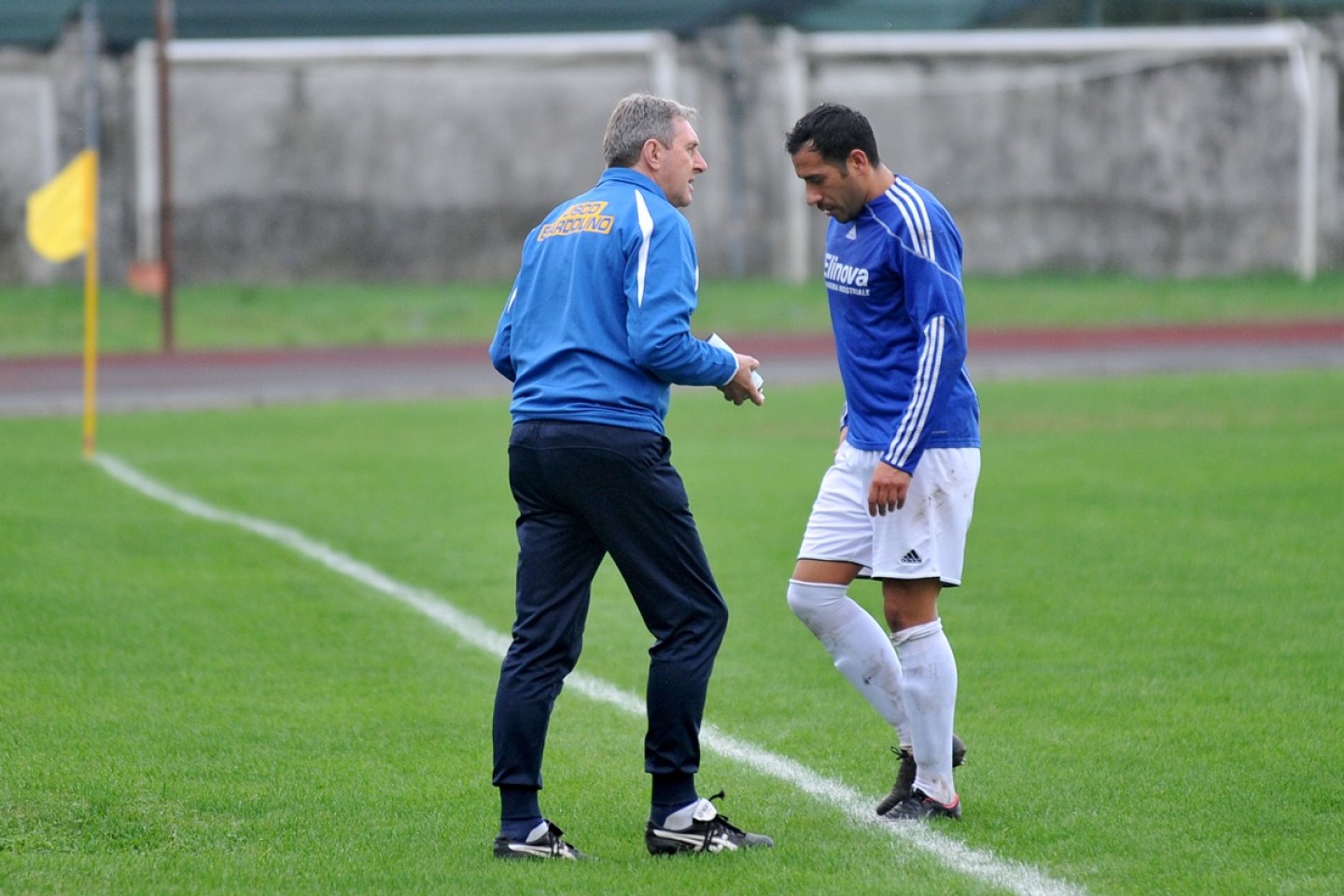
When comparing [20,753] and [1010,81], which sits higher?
[1010,81]

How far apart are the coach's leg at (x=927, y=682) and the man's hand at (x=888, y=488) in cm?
26

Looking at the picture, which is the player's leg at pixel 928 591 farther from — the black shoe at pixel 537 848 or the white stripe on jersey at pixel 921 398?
the black shoe at pixel 537 848

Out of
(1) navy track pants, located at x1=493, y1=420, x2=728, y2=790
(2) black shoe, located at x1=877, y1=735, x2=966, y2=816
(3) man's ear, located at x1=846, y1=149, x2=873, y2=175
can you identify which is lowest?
(2) black shoe, located at x1=877, y1=735, x2=966, y2=816

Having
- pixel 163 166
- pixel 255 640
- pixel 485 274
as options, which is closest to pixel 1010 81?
pixel 485 274

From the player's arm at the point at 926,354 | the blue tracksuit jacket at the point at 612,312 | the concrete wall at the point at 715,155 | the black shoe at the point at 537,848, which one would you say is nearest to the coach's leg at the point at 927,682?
the player's arm at the point at 926,354

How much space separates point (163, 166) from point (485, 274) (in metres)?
8.73

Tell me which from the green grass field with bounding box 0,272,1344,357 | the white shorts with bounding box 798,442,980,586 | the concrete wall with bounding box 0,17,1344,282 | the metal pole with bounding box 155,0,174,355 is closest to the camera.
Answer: the white shorts with bounding box 798,442,980,586

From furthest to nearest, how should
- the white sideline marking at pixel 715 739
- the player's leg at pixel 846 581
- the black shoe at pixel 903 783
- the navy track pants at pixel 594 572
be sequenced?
the player's leg at pixel 846 581, the black shoe at pixel 903 783, the navy track pants at pixel 594 572, the white sideline marking at pixel 715 739

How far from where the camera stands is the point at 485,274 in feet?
111

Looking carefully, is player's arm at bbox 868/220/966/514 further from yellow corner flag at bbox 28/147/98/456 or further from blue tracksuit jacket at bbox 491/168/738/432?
yellow corner flag at bbox 28/147/98/456

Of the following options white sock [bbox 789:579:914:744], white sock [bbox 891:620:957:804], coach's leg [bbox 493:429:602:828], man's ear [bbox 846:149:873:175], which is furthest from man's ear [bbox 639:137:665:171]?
white sock [bbox 891:620:957:804]

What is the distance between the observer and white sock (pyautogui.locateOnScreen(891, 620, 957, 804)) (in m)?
5.13

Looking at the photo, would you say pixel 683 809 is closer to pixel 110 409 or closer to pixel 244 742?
pixel 244 742

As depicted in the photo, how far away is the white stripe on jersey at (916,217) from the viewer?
16.2 ft
